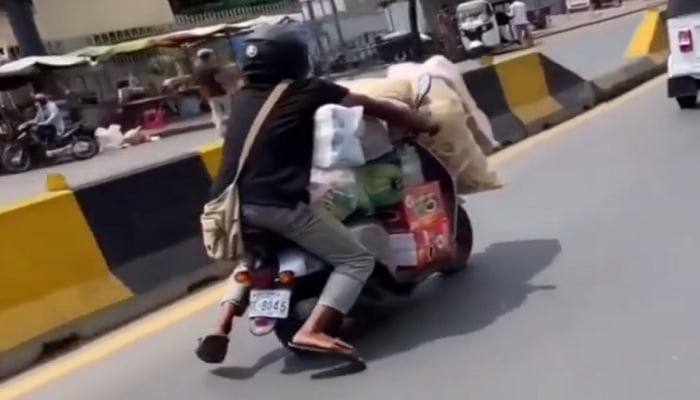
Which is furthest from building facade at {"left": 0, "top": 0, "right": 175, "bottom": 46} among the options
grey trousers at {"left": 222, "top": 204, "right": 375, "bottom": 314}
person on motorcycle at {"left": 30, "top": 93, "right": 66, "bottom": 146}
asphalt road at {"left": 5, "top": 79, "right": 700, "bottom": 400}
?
grey trousers at {"left": 222, "top": 204, "right": 375, "bottom": 314}

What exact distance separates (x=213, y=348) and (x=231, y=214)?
1.91 feet

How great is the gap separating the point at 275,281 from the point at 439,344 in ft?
2.46

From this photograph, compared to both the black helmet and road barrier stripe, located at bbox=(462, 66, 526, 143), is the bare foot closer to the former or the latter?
the black helmet

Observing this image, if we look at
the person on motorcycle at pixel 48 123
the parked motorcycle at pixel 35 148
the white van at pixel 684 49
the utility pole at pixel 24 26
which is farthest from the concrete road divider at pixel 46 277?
the utility pole at pixel 24 26

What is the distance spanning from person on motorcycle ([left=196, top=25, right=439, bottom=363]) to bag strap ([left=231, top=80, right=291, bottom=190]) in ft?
0.07

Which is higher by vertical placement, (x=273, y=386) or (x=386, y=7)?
(x=273, y=386)

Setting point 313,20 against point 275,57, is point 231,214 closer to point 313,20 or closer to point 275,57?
point 275,57

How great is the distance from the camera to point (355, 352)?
5090 mm

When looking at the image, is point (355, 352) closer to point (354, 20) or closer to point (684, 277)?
point (684, 277)

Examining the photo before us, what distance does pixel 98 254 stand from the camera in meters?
6.85

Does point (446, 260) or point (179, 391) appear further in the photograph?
point (446, 260)

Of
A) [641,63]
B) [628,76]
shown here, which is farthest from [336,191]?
[641,63]

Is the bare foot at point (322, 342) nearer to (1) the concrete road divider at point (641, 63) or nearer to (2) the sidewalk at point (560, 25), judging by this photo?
(1) the concrete road divider at point (641, 63)

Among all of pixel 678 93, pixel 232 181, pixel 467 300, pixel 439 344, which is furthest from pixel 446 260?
pixel 678 93
